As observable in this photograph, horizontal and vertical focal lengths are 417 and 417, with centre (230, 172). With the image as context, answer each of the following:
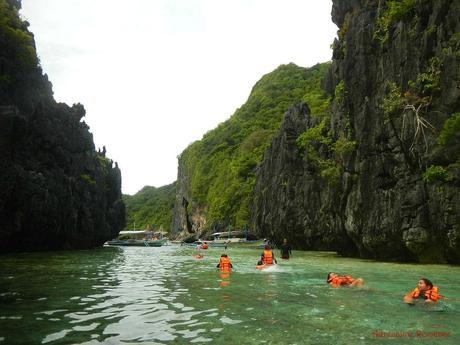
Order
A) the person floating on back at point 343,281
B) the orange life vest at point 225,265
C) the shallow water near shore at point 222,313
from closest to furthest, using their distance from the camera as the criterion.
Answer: the shallow water near shore at point 222,313
the person floating on back at point 343,281
the orange life vest at point 225,265

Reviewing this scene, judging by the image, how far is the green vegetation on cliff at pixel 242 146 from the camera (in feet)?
308

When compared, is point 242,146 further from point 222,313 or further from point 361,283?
point 222,313

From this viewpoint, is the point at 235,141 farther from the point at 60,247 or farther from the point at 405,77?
the point at 405,77

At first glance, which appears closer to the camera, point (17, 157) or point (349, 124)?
point (349, 124)

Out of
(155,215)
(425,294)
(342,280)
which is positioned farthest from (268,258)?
(155,215)

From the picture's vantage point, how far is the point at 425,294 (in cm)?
1136

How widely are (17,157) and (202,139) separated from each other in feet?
315

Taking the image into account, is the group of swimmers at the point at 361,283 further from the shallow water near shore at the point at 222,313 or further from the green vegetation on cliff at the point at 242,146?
the green vegetation on cliff at the point at 242,146

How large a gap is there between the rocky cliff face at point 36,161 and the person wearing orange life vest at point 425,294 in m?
34.7

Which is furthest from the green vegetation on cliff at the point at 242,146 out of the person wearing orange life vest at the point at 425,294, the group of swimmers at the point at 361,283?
the person wearing orange life vest at the point at 425,294

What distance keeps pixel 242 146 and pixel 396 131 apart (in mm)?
73435

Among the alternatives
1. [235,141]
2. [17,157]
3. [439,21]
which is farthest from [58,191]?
[235,141]

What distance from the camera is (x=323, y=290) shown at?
1448 centimetres

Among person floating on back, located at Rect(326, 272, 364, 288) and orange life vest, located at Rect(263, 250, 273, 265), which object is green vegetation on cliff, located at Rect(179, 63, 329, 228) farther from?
person floating on back, located at Rect(326, 272, 364, 288)
